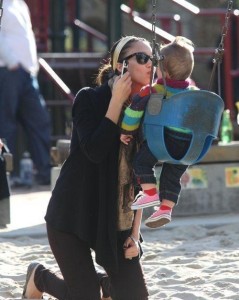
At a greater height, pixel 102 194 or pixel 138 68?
pixel 138 68

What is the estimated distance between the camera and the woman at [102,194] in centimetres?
476

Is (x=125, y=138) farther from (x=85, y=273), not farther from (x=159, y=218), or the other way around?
(x=85, y=273)

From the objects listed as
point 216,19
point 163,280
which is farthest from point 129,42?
point 216,19

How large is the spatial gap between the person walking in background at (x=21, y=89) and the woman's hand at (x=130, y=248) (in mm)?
5488

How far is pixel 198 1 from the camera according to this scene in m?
18.3

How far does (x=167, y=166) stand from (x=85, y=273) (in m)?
0.62

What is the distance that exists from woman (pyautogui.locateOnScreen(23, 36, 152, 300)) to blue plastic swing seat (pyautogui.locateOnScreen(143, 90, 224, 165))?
190 millimetres

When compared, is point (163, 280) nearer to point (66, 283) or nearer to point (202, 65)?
point (66, 283)

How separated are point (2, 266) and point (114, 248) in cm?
213

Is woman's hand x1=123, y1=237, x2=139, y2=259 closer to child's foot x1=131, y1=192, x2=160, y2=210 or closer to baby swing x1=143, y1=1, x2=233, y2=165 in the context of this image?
child's foot x1=131, y1=192, x2=160, y2=210

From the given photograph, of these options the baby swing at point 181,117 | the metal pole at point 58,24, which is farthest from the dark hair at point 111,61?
the metal pole at point 58,24

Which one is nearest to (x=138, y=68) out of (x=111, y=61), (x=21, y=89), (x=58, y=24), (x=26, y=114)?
(x=111, y=61)

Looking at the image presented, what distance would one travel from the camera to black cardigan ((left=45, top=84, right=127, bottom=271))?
4.79 meters

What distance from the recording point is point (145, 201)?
4.70 metres
